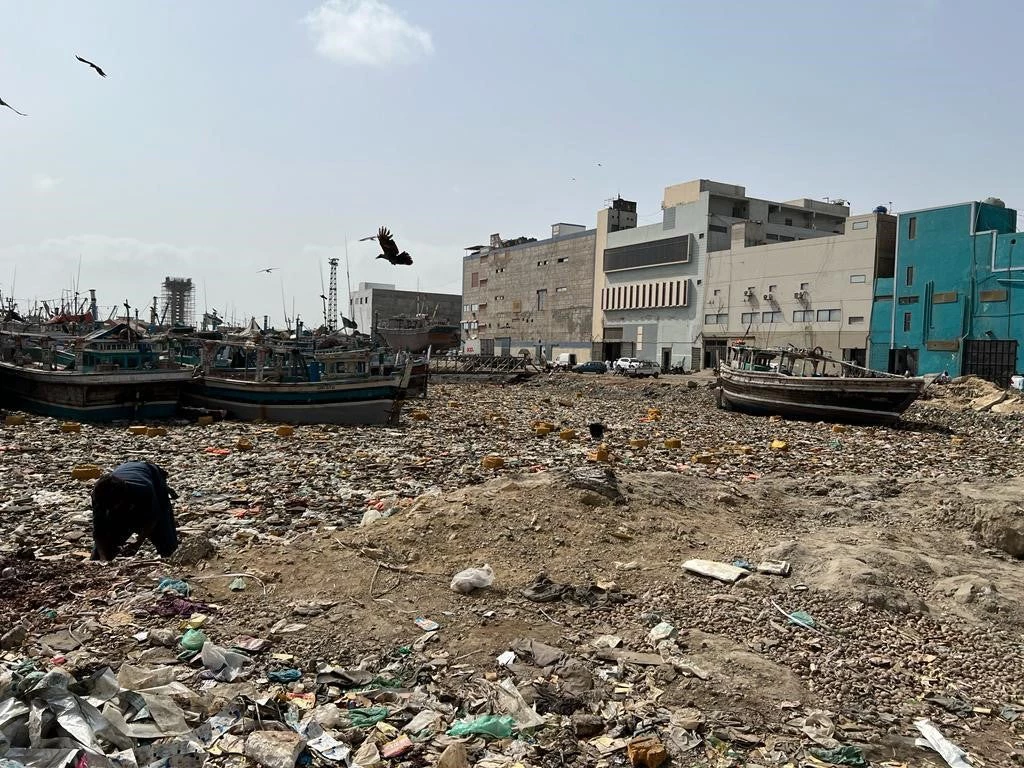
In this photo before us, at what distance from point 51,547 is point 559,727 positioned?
5.36 metres

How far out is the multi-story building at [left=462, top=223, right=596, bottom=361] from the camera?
5753 centimetres

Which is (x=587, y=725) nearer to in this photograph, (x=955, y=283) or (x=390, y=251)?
(x=390, y=251)

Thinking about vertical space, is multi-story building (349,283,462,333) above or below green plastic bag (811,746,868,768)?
above

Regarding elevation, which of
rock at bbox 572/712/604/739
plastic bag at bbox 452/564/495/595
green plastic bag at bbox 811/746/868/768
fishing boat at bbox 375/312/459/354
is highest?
fishing boat at bbox 375/312/459/354

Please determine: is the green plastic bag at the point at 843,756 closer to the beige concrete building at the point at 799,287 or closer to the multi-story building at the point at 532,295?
the beige concrete building at the point at 799,287

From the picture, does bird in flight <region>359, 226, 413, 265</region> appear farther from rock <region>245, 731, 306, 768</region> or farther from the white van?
the white van

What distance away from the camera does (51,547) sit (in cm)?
675

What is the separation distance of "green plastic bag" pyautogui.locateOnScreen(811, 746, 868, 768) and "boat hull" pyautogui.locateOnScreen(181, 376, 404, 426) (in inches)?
638

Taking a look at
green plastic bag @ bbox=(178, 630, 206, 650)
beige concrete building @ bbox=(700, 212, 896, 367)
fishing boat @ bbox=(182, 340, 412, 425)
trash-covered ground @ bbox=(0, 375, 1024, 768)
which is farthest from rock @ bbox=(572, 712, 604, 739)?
beige concrete building @ bbox=(700, 212, 896, 367)

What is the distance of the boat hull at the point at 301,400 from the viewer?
18.5m

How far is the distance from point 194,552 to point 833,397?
18.3 meters

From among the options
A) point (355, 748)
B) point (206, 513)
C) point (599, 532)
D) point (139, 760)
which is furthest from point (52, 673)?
point (206, 513)

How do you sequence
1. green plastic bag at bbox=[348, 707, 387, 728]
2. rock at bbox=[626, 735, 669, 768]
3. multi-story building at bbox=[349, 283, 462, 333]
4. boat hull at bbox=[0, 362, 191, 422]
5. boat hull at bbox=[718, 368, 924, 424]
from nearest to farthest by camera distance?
1. rock at bbox=[626, 735, 669, 768]
2. green plastic bag at bbox=[348, 707, 387, 728]
3. boat hull at bbox=[0, 362, 191, 422]
4. boat hull at bbox=[718, 368, 924, 424]
5. multi-story building at bbox=[349, 283, 462, 333]

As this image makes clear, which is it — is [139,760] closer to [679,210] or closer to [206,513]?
[206,513]
